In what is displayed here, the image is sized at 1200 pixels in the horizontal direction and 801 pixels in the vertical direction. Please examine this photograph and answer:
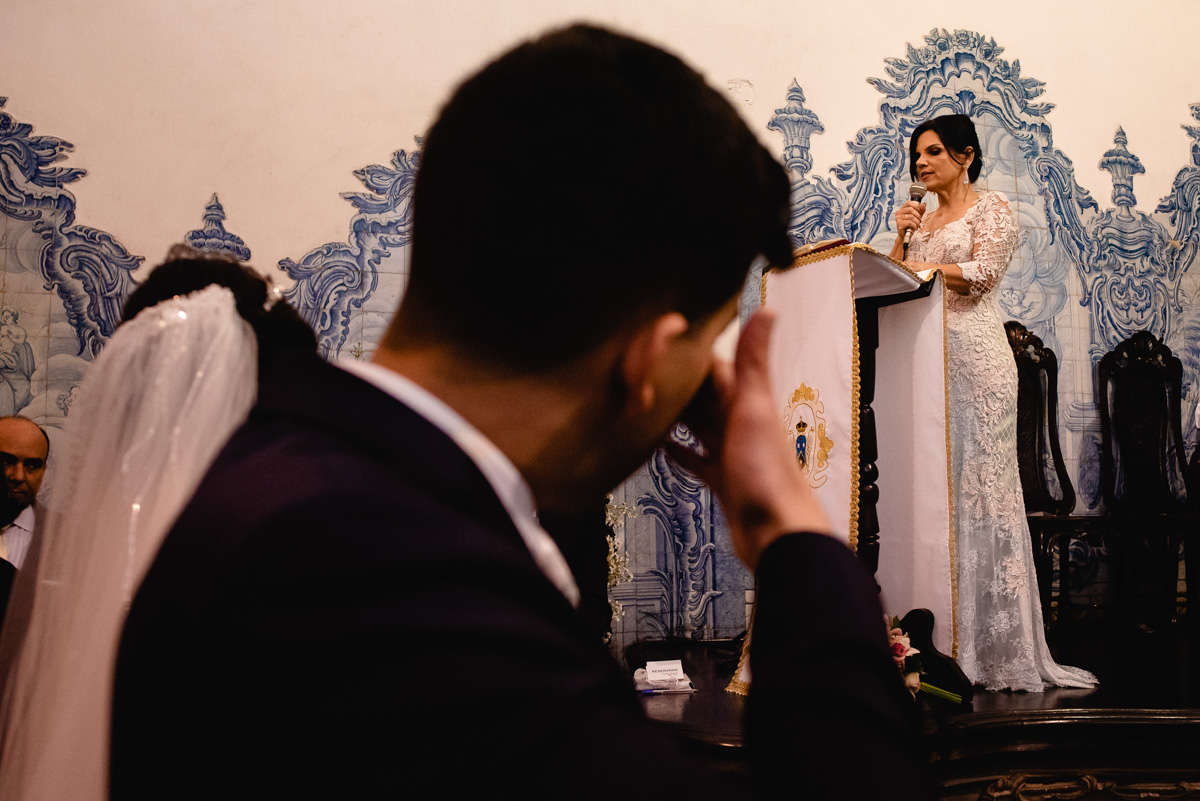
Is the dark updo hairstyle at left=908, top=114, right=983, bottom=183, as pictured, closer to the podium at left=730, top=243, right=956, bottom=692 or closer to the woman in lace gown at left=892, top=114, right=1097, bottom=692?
the woman in lace gown at left=892, top=114, right=1097, bottom=692

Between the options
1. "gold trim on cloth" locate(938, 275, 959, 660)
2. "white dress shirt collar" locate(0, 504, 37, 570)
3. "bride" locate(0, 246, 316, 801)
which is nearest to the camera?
"bride" locate(0, 246, 316, 801)

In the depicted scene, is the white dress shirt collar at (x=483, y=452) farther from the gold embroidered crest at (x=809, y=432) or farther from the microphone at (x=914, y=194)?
the microphone at (x=914, y=194)

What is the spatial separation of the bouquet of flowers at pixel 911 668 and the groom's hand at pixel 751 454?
2331mm

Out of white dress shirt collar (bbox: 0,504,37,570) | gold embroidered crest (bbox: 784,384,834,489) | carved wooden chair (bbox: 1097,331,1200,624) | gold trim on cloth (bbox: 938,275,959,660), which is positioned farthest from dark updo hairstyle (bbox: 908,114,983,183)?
white dress shirt collar (bbox: 0,504,37,570)

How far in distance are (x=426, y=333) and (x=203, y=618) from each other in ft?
0.84

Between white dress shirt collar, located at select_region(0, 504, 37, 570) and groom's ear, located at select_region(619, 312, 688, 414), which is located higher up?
groom's ear, located at select_region(619, 312, 688, 414)

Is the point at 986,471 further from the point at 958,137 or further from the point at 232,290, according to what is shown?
the point at 232,290

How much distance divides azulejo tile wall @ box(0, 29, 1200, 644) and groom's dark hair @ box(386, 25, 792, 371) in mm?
3911

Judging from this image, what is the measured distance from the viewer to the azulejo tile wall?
13.9 ft

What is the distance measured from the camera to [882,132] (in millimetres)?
5203

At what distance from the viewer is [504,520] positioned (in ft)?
1.91

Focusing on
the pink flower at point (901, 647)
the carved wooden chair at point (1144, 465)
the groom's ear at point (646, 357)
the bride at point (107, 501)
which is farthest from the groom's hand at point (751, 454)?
the carved wooden chair at point (1144, 465)

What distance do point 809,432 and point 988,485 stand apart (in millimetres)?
A: 846

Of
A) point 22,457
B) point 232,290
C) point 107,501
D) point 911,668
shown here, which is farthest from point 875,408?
point 22,457
